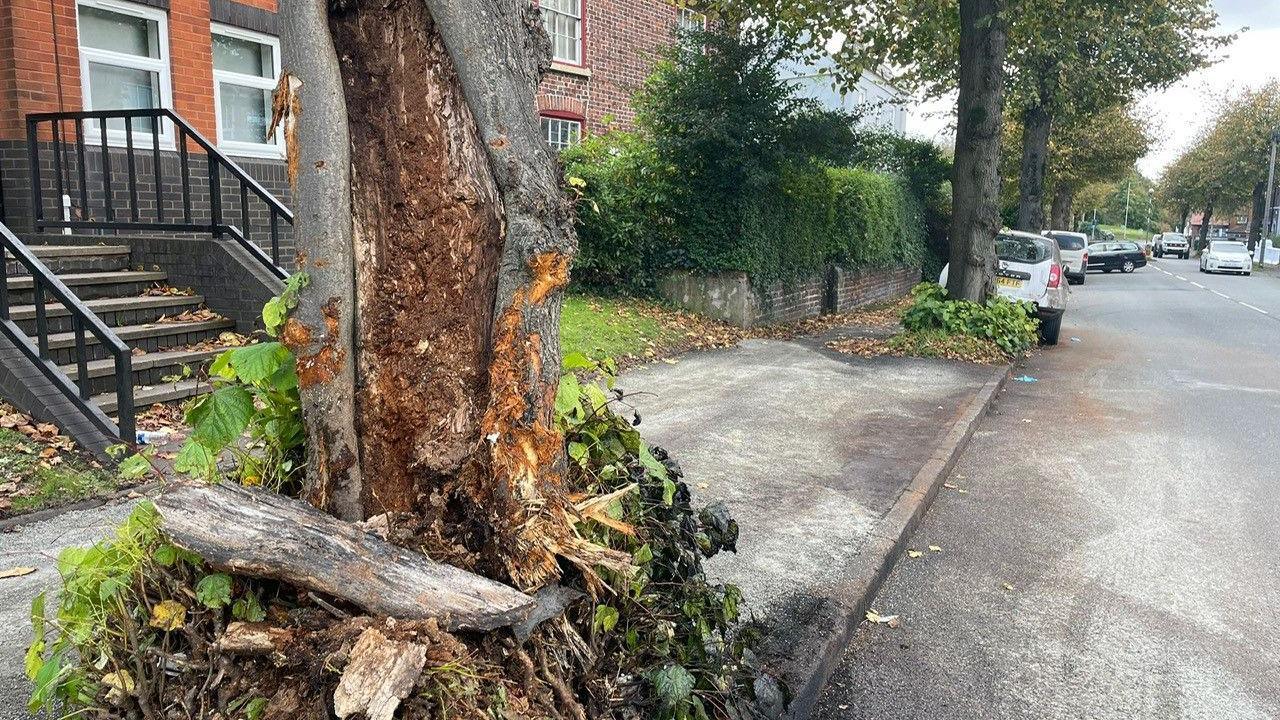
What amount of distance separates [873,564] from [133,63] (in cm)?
1005

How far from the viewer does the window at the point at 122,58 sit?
10.3m

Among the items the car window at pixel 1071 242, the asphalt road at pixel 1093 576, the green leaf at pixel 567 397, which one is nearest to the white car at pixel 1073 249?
the car window at pixel 1071 242

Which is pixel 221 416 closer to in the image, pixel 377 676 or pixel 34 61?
pixel 377 676

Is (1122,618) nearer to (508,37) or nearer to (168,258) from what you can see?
(508,37)

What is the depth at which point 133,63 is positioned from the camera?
10.7 m

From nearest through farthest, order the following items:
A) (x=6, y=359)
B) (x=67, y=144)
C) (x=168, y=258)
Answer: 1. (x=6, y=359)
2. (x=168, y=258)
3. (x=67, y=144)

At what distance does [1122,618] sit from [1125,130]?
134 feet

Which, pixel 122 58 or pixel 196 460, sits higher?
pixel 122 58

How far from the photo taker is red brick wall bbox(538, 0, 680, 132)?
63.7 feet

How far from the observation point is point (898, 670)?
4289 millimetres

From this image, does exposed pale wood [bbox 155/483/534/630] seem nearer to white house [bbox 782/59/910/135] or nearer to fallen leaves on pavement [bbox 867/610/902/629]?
fallen leaves on pavement [bbox 867/610/902/629]

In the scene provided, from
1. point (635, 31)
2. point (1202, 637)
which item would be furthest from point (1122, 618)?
point (635, 31)

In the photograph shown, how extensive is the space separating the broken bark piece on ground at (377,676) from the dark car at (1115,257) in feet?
150

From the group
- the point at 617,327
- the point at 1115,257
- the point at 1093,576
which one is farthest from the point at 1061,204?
the point at 1093,576
